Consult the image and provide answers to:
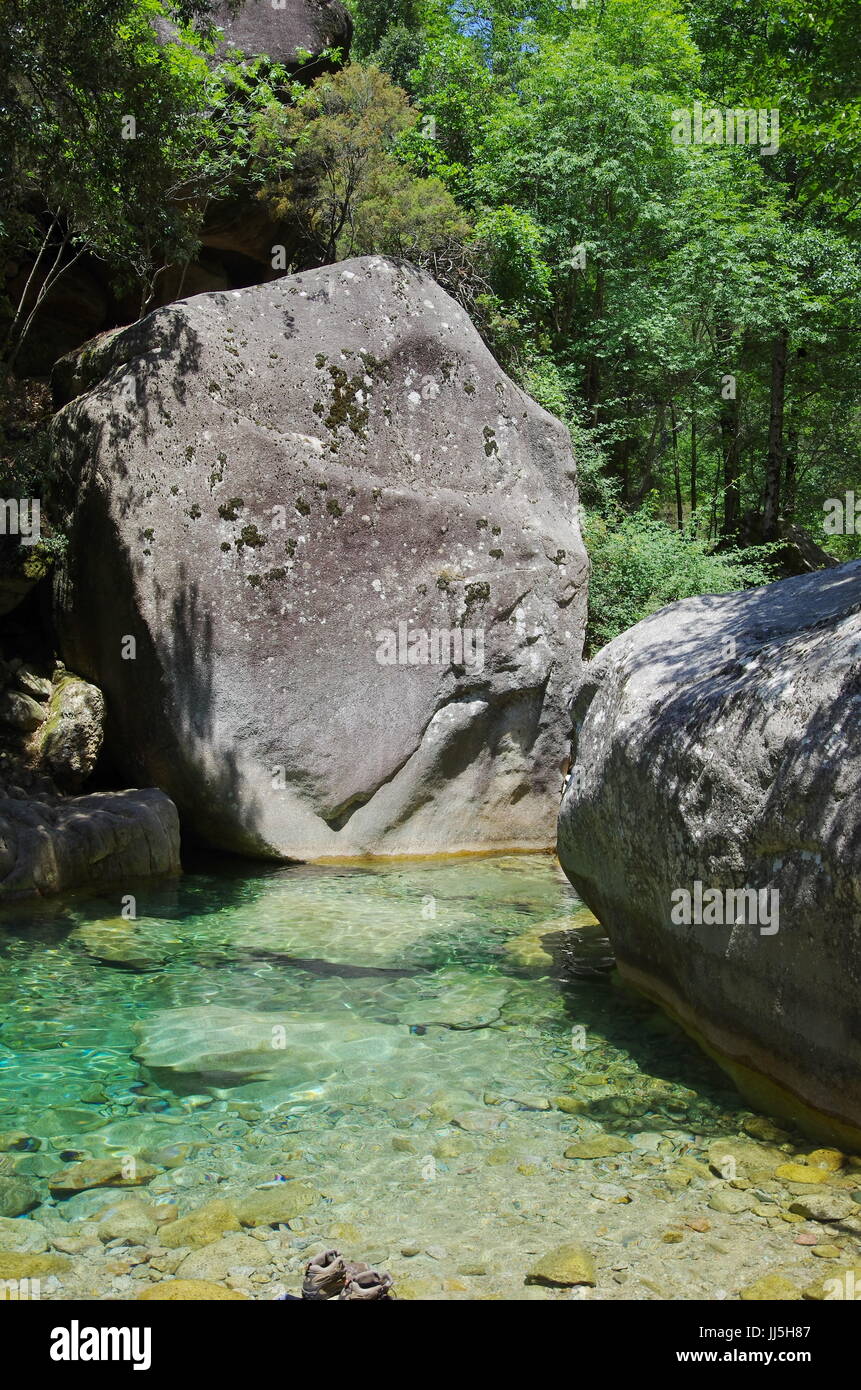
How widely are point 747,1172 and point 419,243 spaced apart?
12603mm

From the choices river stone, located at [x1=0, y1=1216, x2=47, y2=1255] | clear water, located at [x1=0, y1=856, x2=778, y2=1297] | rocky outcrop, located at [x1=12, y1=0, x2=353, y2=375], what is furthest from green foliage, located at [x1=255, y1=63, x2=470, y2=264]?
river stone, located at [x1=0, y1=1216, x2=47, y2=1255]

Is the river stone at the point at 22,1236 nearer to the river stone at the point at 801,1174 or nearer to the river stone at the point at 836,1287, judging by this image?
the river stone at the point at 836,1287

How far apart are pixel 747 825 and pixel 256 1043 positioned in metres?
2.59

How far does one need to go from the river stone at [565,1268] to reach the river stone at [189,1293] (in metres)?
0.89

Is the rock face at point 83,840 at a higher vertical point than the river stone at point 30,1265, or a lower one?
higher

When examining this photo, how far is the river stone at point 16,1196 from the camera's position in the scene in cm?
376

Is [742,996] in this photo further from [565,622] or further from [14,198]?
[14,198]

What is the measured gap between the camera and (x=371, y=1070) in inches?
199

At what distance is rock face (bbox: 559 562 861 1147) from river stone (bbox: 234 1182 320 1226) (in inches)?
77.0

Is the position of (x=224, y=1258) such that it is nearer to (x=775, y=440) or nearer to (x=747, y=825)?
(x=747, y=825)

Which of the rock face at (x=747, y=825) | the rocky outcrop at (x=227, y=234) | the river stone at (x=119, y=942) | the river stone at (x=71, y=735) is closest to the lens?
the rock face at (x=747, y=825)

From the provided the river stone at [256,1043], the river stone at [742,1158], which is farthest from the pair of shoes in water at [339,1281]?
the river stone at [256,1043]

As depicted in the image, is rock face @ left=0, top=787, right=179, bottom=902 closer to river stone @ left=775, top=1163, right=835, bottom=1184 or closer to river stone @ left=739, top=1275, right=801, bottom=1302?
river stone @ left=775, top=1163, right=835, bottom=1184
